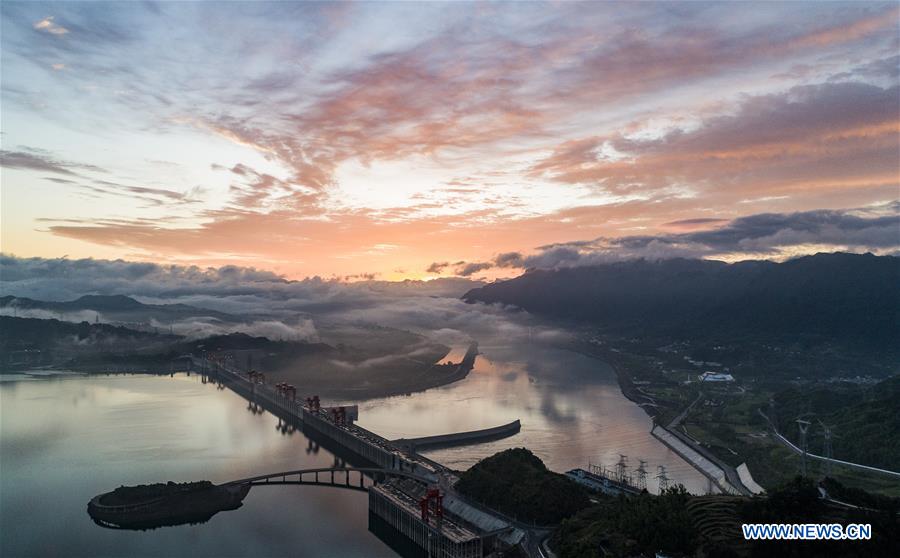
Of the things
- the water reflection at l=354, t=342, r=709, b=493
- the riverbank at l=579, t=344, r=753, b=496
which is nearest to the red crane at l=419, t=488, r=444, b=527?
the water reflection at l=354, t=342, r=709, b=493

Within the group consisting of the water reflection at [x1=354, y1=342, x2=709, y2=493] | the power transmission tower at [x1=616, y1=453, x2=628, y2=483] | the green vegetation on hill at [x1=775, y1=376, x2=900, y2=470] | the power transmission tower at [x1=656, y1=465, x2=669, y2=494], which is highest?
the green vegetation on hill at [x1=775, y1=376, x2=900, y2=470]

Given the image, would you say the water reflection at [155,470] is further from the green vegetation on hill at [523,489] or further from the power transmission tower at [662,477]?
the power transmission tower at [662,477]

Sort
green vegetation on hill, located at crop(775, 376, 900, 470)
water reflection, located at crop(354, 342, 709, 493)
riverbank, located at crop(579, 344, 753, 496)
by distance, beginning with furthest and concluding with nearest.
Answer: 1. water reflection, located at crop(354, 342, 709, 493)
2. green vegetation on hill, located at crop(775, 376, 900, 470)
3. riverbank, located at crop(579, 344, 753, 496)

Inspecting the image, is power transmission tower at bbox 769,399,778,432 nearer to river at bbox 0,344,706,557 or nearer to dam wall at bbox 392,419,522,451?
river at bbox 0,344,706,557

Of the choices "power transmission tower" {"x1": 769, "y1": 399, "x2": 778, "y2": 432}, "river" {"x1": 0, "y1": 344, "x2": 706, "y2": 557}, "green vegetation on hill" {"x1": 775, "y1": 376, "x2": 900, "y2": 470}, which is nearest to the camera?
"river" {"x1": 0, "y1": 344, "x2": 706, "y2": 557}

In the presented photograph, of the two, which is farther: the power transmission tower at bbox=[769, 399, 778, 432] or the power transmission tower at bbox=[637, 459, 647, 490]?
the power transmission tower at bbox=[769, 399, 778, 432]

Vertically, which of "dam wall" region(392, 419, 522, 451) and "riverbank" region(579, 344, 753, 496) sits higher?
"dam wall" region(392, 419, 522, 451)

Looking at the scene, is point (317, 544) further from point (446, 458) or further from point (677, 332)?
point (677, 332)
